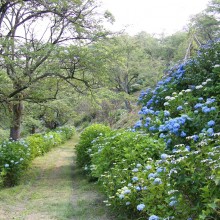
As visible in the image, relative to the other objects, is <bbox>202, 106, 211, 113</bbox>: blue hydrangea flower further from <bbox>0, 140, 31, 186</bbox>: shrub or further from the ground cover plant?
<bbox>0, 140, 31, 186</bbox>: shrub

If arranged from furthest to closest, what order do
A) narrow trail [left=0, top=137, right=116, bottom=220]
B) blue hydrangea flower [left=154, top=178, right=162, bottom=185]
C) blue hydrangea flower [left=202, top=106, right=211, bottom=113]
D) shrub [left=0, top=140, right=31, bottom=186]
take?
shrub [left=0, top=140, right=31, bottom=186], narrow trail [left=0, top=137, right=116, bottom=220], blue hydrangea flower [left=202, top=106, right=211, bottom=113], blue hydrangea flower [left=154, top=178, right=162, bottom=185]

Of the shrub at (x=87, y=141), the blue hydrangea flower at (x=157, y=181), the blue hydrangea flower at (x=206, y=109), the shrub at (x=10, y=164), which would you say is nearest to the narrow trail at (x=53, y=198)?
the shrub at (x=10, y=164)

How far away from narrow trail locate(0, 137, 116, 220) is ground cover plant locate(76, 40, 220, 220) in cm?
55

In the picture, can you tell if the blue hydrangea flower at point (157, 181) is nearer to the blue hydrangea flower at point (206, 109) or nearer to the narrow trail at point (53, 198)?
the blue hydrangea flower at point (206, 109)

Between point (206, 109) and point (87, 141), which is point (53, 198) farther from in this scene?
point (206, 109)

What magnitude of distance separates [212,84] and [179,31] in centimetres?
3355

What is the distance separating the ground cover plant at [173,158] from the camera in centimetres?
218

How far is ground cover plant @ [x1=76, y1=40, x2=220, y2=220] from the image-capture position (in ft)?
7.14

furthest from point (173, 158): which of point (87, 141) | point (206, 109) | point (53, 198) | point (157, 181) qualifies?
point (87, 141)

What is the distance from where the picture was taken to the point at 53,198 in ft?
19.2

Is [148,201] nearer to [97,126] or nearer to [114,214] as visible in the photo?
[114,214]

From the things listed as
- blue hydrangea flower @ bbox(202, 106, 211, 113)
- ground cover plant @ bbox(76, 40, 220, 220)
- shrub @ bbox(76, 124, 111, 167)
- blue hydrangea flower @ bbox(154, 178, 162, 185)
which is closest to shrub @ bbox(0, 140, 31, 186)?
shrub @ bbox(76, 124, 111, 167)

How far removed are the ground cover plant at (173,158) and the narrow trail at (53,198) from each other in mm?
549

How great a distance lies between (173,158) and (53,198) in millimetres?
3994
